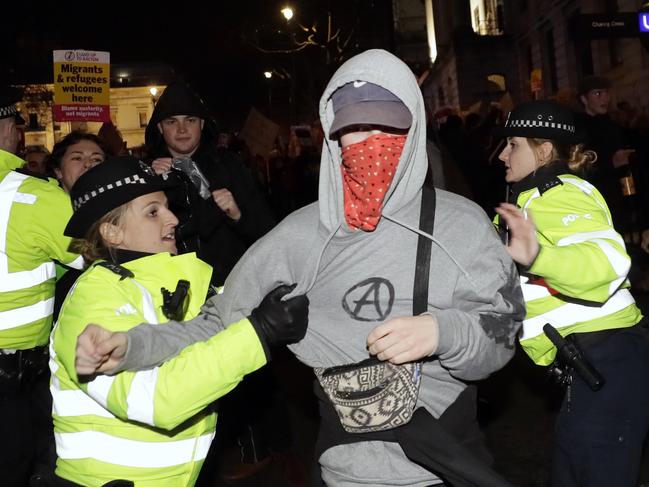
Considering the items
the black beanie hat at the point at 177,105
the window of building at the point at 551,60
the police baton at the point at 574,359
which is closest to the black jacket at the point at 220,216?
the black beanie hat at the point at 177,105

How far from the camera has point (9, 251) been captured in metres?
3.81

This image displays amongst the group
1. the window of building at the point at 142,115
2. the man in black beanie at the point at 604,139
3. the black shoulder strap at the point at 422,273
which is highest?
the window of building at the point at 142,115

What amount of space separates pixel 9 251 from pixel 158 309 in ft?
4.82

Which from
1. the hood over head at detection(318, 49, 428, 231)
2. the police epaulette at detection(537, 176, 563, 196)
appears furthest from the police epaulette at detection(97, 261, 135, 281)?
the police epaulette at detection(537, 176, 563, 196)

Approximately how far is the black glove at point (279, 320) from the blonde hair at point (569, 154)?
164 cm

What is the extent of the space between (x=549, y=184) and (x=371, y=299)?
1.19 m

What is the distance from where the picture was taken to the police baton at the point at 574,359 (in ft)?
10.0

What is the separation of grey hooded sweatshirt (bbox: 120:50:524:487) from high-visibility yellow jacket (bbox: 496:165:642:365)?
438 millimetres

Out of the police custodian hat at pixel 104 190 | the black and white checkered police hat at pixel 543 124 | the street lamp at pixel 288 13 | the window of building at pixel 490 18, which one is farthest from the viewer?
the window of building at pixel 490 18

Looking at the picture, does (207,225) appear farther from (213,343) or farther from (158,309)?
(213,343)

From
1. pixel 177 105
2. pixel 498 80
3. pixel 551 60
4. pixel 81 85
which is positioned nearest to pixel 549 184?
pixel 177 105

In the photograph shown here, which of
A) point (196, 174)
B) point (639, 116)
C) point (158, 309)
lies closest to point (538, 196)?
point (158, 309)

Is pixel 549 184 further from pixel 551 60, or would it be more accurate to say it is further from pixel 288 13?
pixel 551 60

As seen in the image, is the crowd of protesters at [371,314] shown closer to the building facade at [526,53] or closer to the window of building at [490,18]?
the building facade at [526,53]
